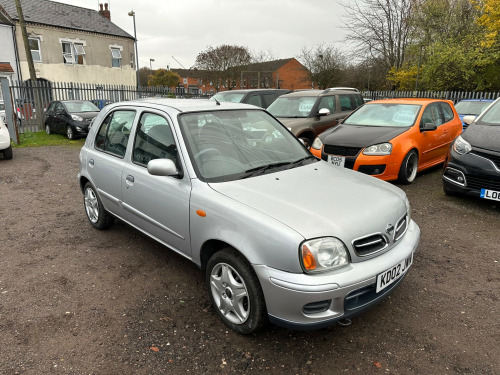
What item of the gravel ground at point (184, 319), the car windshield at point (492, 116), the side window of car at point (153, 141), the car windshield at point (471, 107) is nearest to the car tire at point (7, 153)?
the gravel ground at point (184, 319)

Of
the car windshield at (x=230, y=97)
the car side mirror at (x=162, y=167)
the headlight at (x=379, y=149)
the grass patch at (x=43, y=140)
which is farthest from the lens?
the grass patch at (x=43, y=140)

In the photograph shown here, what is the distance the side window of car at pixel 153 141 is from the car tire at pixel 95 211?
119cm

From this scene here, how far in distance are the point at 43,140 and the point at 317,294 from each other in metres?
13.8

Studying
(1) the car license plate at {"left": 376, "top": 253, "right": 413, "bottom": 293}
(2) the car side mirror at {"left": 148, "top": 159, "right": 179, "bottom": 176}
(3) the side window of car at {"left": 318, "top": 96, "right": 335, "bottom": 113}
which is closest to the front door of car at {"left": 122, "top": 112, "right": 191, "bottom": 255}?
(2) the car side mirror at {"left": 148, "top": 159, "right": 179, "bottom": 176}

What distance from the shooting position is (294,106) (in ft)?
30.2

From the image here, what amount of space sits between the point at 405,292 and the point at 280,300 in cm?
154

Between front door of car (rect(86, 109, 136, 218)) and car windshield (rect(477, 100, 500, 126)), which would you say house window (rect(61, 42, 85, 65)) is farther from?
car windshield (rect(477, 100, 500, 126))

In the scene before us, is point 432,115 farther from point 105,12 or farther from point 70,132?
point 105,12

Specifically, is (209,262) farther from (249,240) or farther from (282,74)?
(282,74)

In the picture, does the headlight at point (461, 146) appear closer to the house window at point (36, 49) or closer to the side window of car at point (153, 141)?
the side window of car at point (153, 141)

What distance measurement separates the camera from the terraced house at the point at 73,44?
2550 cm

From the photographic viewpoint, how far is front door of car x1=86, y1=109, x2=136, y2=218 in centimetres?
382

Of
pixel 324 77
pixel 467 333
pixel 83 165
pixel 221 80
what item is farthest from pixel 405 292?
pixel 221 80

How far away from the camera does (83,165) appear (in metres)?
4.57
